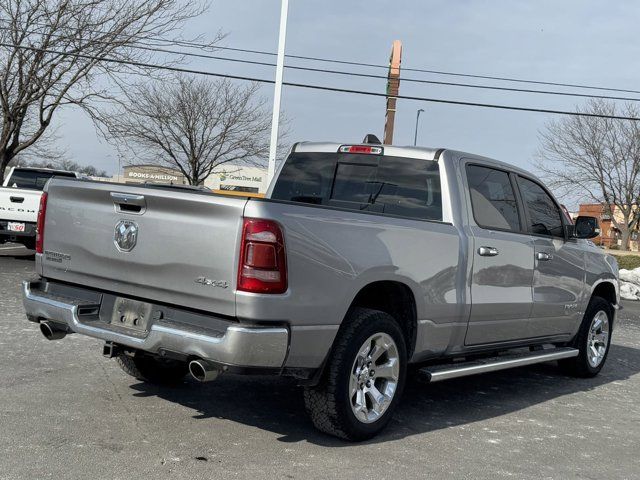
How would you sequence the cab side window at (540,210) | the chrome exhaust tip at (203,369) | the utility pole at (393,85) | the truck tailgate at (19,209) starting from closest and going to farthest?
the chrome exhaust tip at (203,369), the cab side window at (540,210), the truck tailgate at (19,209), the utility pole at (393,85)

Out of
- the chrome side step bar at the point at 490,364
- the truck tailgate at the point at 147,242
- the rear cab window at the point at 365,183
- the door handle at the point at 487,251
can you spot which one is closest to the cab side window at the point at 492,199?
the door handle at the point at 487,251

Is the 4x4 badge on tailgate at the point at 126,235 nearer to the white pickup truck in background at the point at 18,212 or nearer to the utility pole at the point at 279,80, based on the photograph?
the white pickup truck in background at the point at 18,212

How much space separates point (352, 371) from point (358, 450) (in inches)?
18.3

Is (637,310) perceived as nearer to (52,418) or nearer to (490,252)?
(490,252)

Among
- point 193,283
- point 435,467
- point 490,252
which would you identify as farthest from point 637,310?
point 193,283

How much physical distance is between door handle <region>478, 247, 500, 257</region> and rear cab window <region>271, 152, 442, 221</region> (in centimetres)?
40

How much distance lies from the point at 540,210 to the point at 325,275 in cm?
293

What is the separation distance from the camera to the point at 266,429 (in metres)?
4.69

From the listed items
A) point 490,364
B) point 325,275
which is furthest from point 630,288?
point 325,275

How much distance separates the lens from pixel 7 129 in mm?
19500

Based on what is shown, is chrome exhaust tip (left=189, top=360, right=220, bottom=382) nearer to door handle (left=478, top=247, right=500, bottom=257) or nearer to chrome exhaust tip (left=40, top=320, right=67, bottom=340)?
chrome exhaust tip (left=40, top=320, right=67, bottom=340)

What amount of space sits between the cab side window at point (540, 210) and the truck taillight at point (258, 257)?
295 cm

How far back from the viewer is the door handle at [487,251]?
5328 mm

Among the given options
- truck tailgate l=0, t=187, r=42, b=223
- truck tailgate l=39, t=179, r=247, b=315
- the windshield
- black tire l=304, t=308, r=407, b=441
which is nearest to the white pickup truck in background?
truck tailgate l=0, t=187, r=42, b=223
